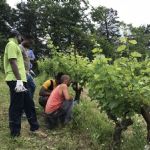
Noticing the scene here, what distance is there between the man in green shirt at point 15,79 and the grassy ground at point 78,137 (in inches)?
13.4

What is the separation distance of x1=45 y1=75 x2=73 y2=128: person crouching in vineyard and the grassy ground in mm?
151

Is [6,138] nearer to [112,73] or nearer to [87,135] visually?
[87,135]

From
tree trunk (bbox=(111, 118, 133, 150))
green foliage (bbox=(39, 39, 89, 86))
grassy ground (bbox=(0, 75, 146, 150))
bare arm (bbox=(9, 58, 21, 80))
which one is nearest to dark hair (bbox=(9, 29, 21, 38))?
bare arm (bbox=(9, 58, 21, 80))

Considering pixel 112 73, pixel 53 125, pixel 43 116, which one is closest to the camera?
pixel 112 73

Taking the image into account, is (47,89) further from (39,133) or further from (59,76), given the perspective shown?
(39,133)

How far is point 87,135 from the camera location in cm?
844

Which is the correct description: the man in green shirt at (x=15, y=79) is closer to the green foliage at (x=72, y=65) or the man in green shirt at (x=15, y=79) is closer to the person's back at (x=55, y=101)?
the person's back at (x=55, y=101)

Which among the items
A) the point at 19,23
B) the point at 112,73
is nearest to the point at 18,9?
the point at 19,23

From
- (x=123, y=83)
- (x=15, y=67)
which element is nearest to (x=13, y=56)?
(x=15, y=67)

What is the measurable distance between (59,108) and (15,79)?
1.75 meters

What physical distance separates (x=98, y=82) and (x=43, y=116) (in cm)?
273

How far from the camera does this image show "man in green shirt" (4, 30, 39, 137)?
7.47m

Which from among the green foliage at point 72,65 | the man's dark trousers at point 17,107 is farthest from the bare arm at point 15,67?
the green foliage at point 72,65

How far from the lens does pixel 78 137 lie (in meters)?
8.37
